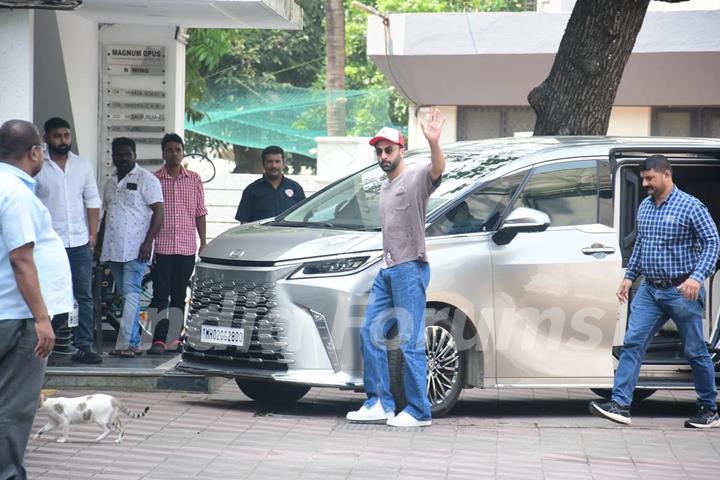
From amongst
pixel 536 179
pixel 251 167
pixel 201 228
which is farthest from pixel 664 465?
pixel 251 167

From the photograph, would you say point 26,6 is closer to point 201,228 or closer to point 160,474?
point 201,228

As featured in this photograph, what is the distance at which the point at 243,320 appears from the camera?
30.5 feet

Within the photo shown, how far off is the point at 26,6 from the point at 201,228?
2809 mm

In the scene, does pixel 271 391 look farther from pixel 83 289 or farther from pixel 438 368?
pixel 83 289

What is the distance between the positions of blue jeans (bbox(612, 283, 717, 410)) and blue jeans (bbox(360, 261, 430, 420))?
1372mm

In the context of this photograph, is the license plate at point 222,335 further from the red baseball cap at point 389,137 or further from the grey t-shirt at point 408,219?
the red baseball cap at point 389,137

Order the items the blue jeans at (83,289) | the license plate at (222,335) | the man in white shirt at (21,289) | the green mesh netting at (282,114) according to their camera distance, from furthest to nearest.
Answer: the green mesh netting at (282,114), the blue jeans at (83,289), the license plate at (222,335), the man in white shirt at (21,289)

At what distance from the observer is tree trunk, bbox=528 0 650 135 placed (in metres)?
12.3

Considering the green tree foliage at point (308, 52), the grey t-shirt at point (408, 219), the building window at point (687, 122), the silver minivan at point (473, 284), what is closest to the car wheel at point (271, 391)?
the silver minivan at point (473, 284)

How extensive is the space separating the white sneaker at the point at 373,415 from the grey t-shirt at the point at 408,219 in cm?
97

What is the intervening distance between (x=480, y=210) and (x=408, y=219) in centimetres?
83

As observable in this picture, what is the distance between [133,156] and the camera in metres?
11.7

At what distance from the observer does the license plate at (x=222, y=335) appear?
9.32 m

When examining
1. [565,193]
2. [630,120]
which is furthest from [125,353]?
[630,120]
